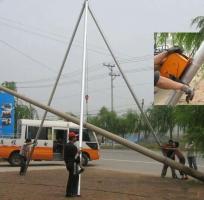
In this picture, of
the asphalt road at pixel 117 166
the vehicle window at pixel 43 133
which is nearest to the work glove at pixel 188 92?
the asphalt road at pixel 117 166

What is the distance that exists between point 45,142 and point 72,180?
14.8 m

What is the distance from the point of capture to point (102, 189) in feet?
51.2

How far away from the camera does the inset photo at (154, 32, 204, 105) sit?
18.7 metres

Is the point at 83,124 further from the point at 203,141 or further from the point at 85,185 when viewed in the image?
the point at 203,141

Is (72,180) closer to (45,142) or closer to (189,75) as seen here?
(189,75)

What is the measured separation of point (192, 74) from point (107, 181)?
4.73 metres

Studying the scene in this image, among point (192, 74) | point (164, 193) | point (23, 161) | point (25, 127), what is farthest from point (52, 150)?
point (164, 193)

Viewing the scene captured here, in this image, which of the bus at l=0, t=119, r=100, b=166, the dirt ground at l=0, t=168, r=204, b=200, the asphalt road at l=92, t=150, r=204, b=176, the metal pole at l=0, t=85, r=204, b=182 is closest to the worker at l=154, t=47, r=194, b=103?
the asphalt road at l=92, t=150, r=204, b=176

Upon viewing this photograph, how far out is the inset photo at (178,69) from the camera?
61.3ft

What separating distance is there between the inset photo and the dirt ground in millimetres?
2962

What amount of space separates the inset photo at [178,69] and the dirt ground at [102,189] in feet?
9.72

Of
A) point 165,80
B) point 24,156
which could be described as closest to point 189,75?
point 165,80

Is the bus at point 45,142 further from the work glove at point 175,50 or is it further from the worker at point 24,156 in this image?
the work glove at point 175,50

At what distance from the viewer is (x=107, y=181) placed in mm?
18422
